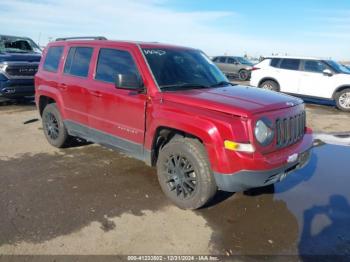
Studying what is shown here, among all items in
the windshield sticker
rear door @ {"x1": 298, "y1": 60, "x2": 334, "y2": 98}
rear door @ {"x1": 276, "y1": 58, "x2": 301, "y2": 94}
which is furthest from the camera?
rear door @ {"x1": 276, "y1": 58, "x2": 301, "y2": 94}

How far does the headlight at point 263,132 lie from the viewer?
3793mm

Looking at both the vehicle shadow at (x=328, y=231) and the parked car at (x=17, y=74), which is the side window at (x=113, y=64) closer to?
the vehicle shadow at (x=328, y=231)

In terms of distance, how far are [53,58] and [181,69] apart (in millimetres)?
2668

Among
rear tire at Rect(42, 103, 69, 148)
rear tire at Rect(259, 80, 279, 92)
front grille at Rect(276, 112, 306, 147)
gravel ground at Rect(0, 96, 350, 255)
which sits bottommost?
gravel ground at Rect(0, 96, 350, 255)

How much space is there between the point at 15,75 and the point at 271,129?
8863mm

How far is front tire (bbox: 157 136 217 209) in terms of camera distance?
13.3 ft

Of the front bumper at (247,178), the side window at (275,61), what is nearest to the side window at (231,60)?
the side window at (275,61)

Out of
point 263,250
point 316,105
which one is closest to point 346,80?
point 316,105

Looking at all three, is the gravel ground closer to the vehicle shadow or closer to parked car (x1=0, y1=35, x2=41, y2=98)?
the vehicle shadow

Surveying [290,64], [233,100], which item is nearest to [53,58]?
[233,100]

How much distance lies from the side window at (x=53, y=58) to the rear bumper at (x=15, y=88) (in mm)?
4525

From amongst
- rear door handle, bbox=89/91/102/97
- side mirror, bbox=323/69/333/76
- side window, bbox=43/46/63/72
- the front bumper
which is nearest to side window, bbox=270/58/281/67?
side mirror, bbox=323/69/333/76

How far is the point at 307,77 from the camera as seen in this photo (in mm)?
13531

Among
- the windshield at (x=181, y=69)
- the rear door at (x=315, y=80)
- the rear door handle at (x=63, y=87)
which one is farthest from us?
the rear door at (x=315, y=80)
